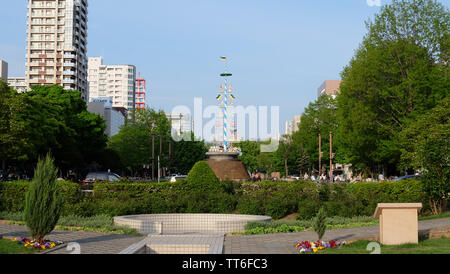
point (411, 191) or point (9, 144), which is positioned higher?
point (9, 144)

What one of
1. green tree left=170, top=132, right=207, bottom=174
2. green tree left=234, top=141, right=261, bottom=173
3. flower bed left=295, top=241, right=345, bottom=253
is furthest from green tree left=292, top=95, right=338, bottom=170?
flower bed left=295, top=241, right=345, bottom=253

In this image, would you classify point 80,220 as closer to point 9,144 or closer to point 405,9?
point 9,144

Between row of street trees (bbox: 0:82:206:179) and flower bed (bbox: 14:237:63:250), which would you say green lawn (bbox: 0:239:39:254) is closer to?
flower bed (bbox: 14:237:63:250)

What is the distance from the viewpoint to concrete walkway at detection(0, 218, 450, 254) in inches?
463

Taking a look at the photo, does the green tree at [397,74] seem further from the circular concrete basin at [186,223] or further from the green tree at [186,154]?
the green tree at [186,154]

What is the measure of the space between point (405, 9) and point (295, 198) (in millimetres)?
21956

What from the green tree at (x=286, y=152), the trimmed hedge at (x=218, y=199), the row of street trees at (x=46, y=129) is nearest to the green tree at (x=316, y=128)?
the green tree at (x=286, y=152)

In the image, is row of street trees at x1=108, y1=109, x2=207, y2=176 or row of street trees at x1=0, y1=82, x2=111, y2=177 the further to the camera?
row of street trees at x1=108, y1=109, x2=207, y2=176

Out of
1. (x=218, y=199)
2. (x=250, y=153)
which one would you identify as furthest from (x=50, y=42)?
(x=218, y=199)

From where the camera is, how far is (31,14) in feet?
339

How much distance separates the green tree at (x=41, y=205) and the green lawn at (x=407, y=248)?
21.5 ft

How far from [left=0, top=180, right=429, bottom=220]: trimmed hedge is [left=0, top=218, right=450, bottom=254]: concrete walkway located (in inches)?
170

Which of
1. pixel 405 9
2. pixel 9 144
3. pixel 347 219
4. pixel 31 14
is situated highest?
pixel 31 14
